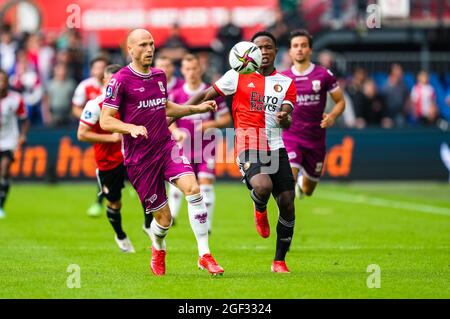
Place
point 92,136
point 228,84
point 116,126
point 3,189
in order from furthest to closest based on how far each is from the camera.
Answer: point 3,189
point 92,136
point 228,84
point 116,126

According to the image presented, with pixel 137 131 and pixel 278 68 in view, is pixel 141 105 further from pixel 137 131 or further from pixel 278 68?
pixel 278 68

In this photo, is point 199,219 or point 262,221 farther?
point 262,221

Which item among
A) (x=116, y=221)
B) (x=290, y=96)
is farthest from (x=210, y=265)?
(x=116, y=221)

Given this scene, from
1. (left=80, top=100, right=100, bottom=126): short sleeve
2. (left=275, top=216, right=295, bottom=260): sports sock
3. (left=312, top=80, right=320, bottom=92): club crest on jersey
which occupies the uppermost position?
(left=312, top=80, right=320, bottom=92): club crest on jersey

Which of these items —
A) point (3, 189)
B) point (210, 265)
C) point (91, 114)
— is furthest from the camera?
point (3, 189)

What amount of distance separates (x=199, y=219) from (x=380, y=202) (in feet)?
39.8

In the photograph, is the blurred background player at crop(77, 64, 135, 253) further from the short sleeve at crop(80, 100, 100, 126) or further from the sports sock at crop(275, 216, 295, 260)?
the sports sock at crop(275, 216, 295, 260)

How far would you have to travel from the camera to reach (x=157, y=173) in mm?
12055

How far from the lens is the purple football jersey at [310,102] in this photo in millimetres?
15648

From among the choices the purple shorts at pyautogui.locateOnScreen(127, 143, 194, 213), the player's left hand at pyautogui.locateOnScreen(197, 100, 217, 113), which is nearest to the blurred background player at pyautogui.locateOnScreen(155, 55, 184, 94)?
the player's left hand at pyautogui.locateOnScreen(197, 100, 217, 113)

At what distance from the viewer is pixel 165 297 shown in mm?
10297

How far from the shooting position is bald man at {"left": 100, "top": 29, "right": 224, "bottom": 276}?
11.8 meters
